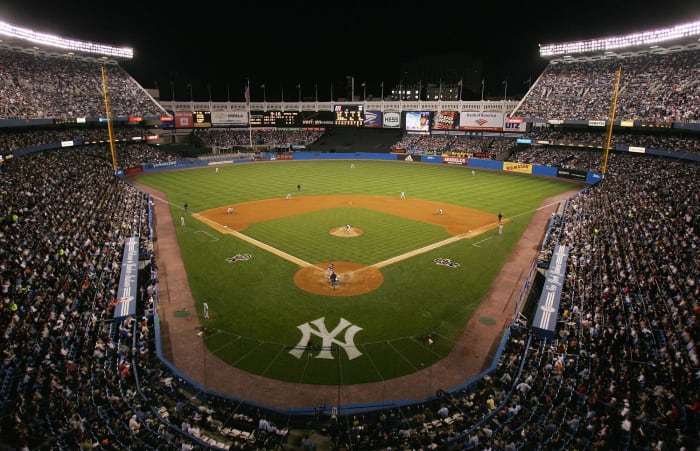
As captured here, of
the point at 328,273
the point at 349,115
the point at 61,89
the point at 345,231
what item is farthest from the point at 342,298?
the point at 349,115

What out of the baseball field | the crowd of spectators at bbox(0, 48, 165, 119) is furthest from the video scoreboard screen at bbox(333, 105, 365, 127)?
the baseball field

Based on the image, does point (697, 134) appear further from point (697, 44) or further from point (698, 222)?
point (698, 222)

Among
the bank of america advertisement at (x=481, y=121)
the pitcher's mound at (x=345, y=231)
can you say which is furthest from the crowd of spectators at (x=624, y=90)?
the pitcher's mound at (x=345, y=231)

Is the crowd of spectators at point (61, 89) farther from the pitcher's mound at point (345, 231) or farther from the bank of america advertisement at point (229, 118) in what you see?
the pitcher's mound at point (345, 231)

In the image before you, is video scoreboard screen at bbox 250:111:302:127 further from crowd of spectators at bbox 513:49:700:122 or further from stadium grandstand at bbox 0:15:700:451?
crowd of spectators at bbox 513:49:700:122

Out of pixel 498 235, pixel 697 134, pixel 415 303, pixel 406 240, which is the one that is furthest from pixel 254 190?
pixel 697 134

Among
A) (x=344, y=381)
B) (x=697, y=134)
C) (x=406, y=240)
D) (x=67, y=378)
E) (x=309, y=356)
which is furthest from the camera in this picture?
(x=697, y=134)
